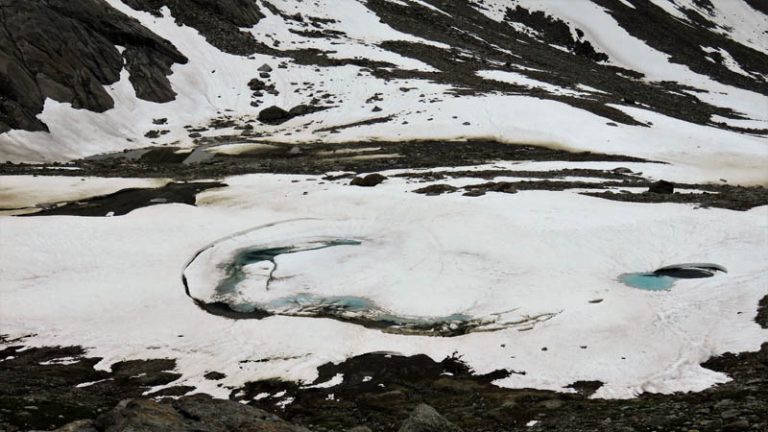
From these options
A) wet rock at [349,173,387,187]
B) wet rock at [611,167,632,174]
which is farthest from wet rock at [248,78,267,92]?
wet rock at [611,167,632,174]

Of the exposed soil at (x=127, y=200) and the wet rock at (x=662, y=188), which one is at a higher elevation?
the wet rock at (x=662, y=188)

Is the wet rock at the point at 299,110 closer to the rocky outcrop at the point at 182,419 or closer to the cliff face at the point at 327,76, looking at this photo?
the cliff face at the point at 327,76

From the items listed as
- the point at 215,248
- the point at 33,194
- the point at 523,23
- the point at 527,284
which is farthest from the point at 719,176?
the point at 523,23

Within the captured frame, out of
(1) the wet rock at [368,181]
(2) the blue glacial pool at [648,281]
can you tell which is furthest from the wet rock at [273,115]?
(2) the blue glacial pool at [648,281]

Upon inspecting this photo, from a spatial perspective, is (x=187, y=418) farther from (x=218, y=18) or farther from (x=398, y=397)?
(x=218, y=18)

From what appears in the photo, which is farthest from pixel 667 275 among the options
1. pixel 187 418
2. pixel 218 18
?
pixel 218 18

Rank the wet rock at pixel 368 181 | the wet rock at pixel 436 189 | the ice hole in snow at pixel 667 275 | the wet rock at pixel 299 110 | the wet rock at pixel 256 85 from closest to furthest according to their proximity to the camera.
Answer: the ice hole in snow at pixel 667 275 < the wet rock at pixel 436 189 < the wet rock at pixel 368 181 < the wet rock at pixel 299 110 < the wet rock at pixel 256 85
